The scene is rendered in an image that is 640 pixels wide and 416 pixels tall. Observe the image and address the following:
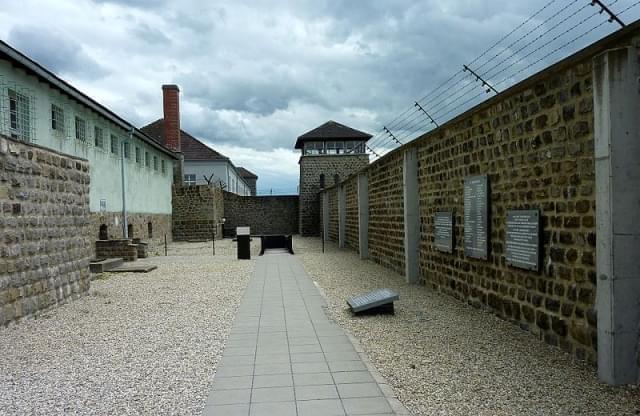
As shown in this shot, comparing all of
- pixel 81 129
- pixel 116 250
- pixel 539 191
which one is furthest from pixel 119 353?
pixel 81 129

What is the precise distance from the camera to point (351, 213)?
19641mm

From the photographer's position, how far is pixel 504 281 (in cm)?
628

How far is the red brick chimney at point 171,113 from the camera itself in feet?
98.2

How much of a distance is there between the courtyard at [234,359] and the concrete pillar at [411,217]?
3.59ft

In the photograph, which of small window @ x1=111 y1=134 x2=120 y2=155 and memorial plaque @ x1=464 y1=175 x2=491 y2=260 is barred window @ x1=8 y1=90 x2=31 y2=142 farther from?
memorial plaque @ x1=464 y1=175 x2=491 y2=260

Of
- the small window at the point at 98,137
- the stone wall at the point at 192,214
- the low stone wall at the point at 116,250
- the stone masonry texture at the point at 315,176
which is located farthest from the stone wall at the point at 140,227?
the stone masonry texture at the point at 315,176

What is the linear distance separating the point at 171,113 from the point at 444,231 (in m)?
25.2

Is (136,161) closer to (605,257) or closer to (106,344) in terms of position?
(106,344)

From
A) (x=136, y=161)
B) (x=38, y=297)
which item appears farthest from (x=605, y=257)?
(x=136, y=161)

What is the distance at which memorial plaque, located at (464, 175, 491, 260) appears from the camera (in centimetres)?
683

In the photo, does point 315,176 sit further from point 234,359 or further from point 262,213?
point 234,359

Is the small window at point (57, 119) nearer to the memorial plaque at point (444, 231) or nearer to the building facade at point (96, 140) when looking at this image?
the building facade at point (96, 140)

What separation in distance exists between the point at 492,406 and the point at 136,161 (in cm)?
2072

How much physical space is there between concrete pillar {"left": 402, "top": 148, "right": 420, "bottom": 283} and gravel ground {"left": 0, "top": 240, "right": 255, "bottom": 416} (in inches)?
138
